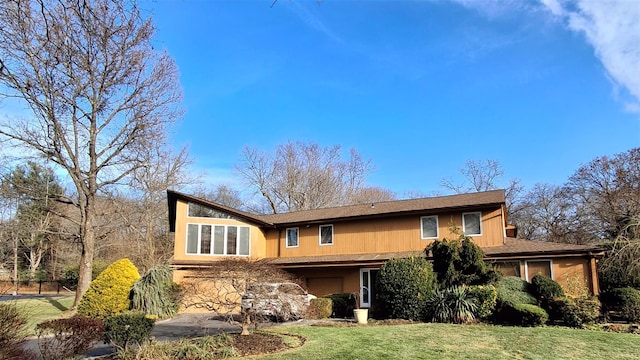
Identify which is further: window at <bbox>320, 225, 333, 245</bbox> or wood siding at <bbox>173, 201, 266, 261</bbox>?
window at <bbox>320, 225, 333, 245</bbox>

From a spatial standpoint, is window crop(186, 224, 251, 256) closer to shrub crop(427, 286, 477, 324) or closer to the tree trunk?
the tree trunk

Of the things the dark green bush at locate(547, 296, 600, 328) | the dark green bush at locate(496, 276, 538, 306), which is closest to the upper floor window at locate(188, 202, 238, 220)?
the dark green bush at locate(496, 276, 538, 306)

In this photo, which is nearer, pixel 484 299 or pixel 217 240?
pixel 484 299

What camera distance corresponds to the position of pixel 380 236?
2153cm

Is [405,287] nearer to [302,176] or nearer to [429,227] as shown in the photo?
[429,227]

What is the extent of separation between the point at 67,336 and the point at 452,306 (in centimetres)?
1113

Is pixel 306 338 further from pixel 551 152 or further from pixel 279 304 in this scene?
pixel 551 152

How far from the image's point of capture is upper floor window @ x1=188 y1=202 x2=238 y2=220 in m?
22.2

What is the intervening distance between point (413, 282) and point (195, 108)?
15.9 m

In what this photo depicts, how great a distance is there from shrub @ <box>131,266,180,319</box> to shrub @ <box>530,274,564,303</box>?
1396 cm

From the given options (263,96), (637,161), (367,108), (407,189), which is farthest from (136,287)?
(407,189)

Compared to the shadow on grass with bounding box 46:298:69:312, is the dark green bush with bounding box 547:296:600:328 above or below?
above

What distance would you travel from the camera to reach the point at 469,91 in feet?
60.8

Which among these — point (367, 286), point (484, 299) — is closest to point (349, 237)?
point (367, 286)
